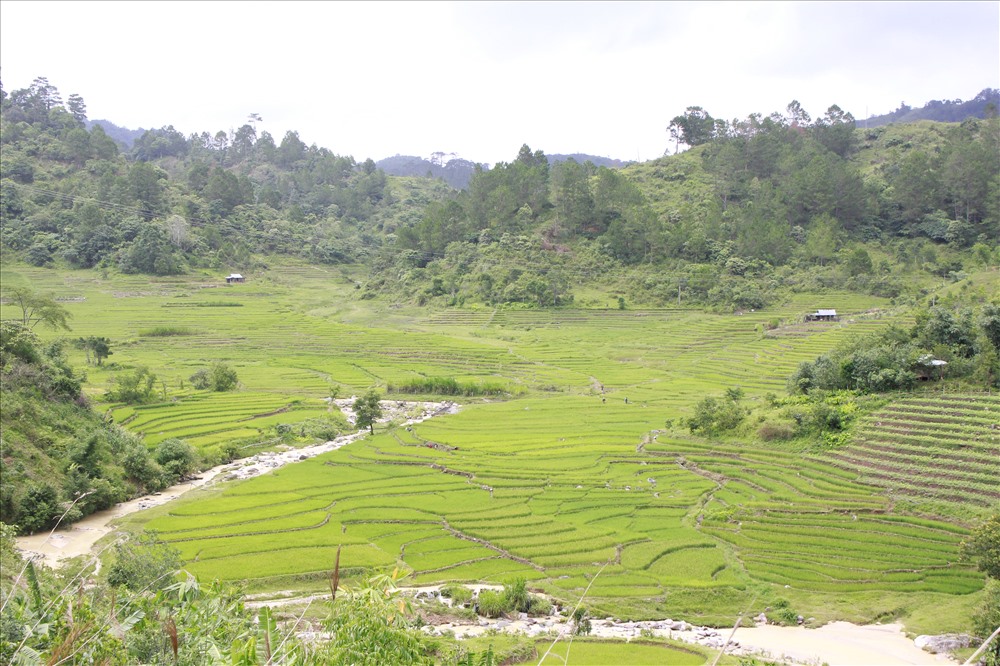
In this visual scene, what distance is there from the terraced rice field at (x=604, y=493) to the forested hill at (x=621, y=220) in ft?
64.9

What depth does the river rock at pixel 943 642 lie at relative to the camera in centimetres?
1631

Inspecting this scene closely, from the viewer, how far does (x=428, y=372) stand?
159 feet

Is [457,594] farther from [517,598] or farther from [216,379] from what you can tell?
[216,379]

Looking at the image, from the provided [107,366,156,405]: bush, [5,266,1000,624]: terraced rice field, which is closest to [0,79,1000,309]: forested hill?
[5,266,1000,624]: terraced rice field

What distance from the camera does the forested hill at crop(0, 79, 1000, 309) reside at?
67.8 metres

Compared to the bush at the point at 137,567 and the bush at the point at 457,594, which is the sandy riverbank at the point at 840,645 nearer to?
the bush at the point at 457,594

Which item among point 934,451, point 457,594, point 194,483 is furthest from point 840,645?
point 194,483

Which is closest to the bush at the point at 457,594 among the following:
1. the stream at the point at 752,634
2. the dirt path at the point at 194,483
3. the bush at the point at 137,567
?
the stream at the point at 752,634

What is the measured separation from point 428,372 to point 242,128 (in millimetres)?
113873

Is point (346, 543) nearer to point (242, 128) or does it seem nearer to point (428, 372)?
point (428, 372)

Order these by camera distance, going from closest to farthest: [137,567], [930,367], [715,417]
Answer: [137,567] < [930,367] < [715,417]

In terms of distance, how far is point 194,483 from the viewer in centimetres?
2986

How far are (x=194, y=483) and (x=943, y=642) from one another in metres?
26.8

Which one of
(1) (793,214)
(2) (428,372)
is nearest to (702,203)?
(1) (793,214)
